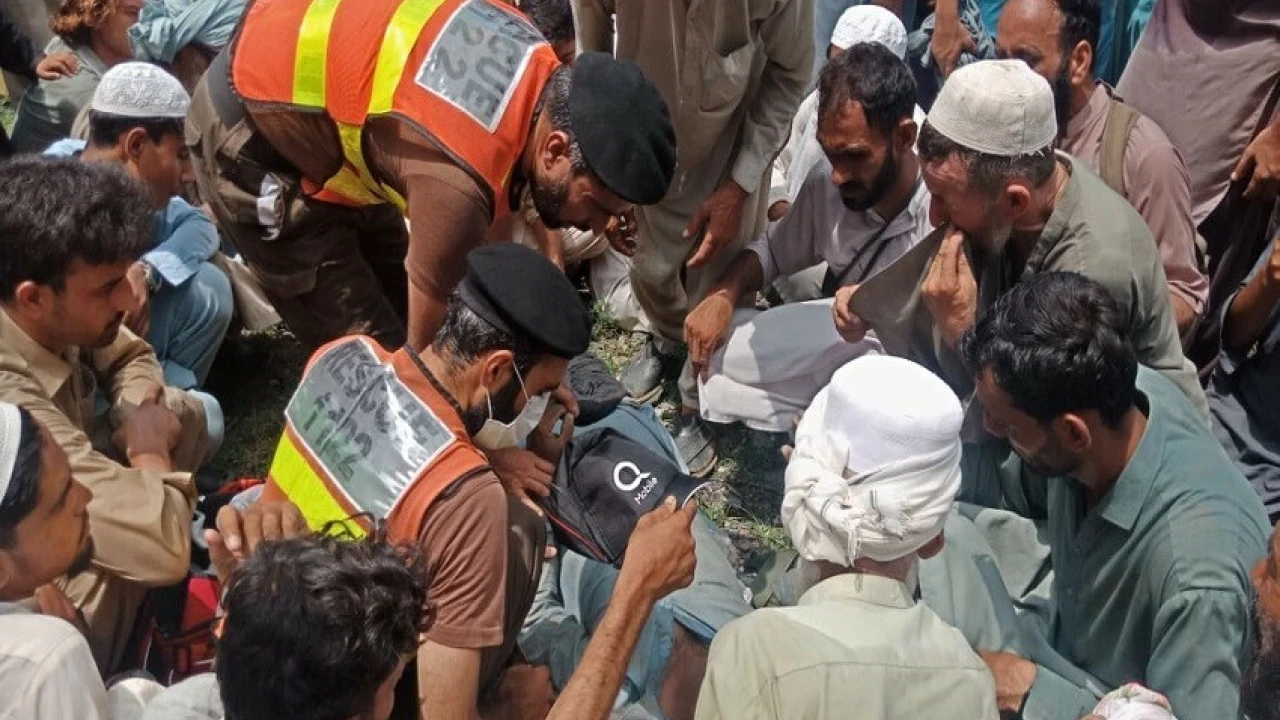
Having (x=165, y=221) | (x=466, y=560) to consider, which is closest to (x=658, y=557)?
(x=466, y=560)

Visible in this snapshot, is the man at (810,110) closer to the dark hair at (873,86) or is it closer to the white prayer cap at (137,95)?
the dark hair at (873,86)

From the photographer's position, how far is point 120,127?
4242 millimetres

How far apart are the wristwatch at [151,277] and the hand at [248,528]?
6.56 feet

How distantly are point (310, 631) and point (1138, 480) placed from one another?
6.13 ft

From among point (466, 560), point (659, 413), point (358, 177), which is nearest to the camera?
point (466, 560)

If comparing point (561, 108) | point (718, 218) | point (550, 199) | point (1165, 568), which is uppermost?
point (561, 108)

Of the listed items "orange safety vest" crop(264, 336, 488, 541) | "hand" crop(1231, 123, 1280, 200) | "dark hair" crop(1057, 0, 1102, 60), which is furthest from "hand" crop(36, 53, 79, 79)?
"hand" crop(1231, 123, 1280, 200)

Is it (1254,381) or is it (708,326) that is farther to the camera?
(708,326)

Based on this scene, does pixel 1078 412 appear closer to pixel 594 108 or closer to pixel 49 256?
pixel 594 108

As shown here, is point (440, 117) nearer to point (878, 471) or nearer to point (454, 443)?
point (454, 443)

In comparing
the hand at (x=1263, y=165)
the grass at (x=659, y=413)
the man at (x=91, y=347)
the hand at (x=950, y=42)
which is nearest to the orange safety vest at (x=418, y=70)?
the man at (x=91, y=347)

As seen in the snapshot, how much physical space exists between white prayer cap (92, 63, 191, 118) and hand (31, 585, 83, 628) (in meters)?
2.18

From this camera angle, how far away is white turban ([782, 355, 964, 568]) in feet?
7.14

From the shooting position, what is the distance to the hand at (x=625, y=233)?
4.41 meters
